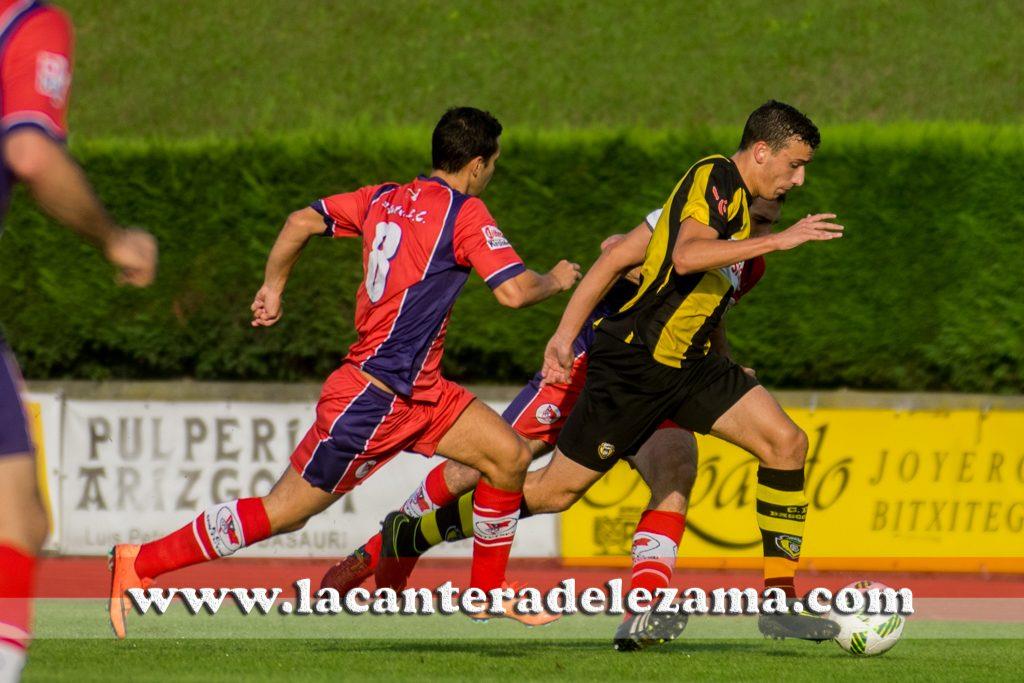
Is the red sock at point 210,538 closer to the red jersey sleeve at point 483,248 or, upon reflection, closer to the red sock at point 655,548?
the red jersey sleeve at point 483,248

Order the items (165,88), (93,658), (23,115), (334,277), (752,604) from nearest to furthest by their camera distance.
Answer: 1. (23,115)
2. (93,658)
3. (752,604)
4. (334,277)
5. (165,88)

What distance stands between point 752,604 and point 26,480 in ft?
14.0

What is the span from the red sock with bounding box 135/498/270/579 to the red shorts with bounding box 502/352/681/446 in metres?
1.51

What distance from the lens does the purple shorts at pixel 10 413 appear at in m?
3.21

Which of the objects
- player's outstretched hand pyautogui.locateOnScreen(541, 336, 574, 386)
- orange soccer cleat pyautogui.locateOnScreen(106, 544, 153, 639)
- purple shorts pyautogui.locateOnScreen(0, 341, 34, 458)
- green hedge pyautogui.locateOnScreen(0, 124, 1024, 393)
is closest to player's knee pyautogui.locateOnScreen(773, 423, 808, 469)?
player's outstretched hand pyautogui.locateOnScreen(541, 336, 574, 386)

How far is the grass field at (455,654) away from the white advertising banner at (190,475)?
3.79 meters

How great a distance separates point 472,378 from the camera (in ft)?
47.0

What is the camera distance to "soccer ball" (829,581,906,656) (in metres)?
6.23

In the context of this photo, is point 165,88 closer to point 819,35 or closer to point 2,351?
point 819,35

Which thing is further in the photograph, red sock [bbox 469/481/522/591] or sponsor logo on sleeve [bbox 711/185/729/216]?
red sock [bbox 469/481/522/591]

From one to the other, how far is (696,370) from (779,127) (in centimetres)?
111

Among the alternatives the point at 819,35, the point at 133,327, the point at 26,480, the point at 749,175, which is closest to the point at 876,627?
the point at 749,175

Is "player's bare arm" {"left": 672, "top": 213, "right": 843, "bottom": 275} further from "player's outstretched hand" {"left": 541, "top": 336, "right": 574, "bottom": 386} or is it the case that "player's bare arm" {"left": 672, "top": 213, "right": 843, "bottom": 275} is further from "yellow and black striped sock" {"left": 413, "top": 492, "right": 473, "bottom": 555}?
"yellow and black striped sock" {"left": 413, "top": 492, "right": 473, "bottom": 555}

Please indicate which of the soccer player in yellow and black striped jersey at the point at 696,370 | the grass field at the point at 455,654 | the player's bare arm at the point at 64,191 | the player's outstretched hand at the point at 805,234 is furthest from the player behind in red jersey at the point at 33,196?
the soccer player in yellow and black striped jersey at the point at 696,370
